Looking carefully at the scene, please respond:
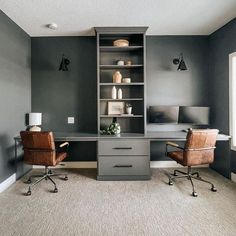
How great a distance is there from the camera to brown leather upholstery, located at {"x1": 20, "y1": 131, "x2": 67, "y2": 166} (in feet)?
8.74

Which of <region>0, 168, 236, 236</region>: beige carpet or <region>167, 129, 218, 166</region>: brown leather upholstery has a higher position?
<region>167, 129, 218, 166</region>: brown leather upholstery

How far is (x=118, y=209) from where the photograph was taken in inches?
89.8

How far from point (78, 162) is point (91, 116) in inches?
37.0

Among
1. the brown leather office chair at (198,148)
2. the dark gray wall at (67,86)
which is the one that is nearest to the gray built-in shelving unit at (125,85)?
the dark gray wall at (67,86)

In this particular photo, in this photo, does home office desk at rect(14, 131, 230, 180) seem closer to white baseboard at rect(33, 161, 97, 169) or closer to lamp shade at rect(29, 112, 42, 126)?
lamp shade at rect(29, 112, 42, 126)

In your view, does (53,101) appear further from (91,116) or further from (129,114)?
(129,114)

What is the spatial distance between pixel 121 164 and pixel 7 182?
5.71ft

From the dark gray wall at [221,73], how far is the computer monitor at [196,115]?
0.64 feet

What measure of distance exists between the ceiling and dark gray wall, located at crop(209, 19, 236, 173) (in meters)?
0.18

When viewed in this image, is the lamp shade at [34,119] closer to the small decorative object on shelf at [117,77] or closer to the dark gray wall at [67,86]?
the dark gray wall at [67,86]

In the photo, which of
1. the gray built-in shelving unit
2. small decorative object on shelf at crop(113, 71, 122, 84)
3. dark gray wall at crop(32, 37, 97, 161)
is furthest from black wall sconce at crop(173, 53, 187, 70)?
dark gray wall at crop(32, 37, 97, 161)

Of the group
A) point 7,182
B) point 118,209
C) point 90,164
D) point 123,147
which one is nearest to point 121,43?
point 123,147

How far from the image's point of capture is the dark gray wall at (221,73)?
10.3 ft

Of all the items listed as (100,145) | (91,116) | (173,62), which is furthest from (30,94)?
(173,62)
